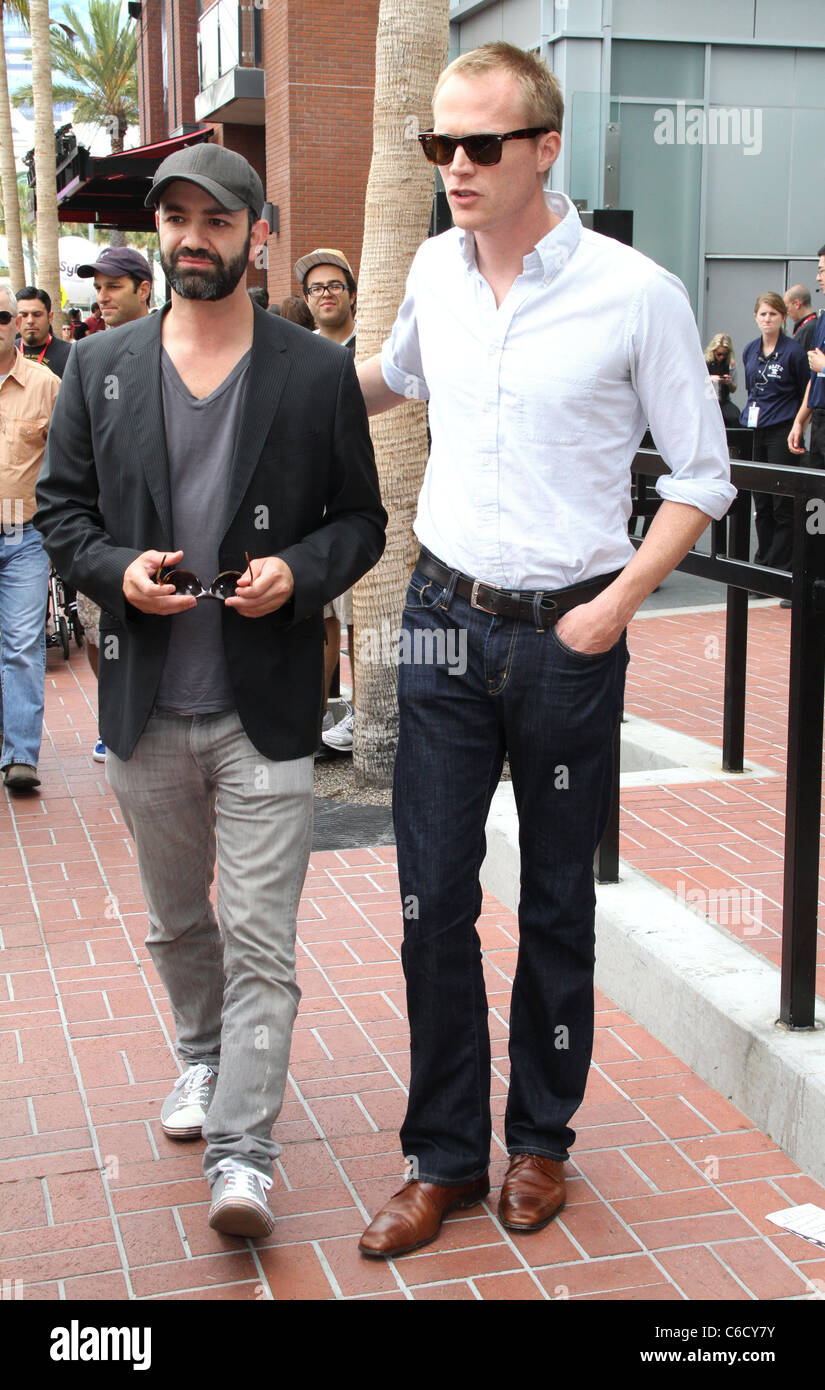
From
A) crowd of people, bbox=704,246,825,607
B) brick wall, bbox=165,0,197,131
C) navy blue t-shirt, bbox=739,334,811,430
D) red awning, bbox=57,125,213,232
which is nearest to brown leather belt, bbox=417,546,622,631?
crowd of people, bbox=704,246,825,607

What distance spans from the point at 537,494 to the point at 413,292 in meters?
0.57

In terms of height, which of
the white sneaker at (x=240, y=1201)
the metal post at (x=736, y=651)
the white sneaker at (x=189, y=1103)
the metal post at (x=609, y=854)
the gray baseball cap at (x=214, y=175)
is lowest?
the white sneaker at (x=189, y=1103)

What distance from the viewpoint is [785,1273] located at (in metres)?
2.90

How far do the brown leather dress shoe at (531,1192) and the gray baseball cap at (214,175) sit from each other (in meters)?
2.02

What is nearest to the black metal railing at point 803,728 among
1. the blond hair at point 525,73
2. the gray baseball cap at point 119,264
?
the blond hair at point 525,73

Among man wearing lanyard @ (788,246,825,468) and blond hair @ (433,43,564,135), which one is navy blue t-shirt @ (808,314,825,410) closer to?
man wearing lanyard @ (788,246,825,468)

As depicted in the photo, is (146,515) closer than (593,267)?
No

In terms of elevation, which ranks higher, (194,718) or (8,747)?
(194,718)

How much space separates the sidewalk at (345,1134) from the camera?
→ 293 centimetres

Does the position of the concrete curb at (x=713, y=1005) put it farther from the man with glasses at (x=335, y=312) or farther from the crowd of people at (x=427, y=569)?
the man with glasses at (x=335, y=312)

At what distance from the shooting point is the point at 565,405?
9.06ft
